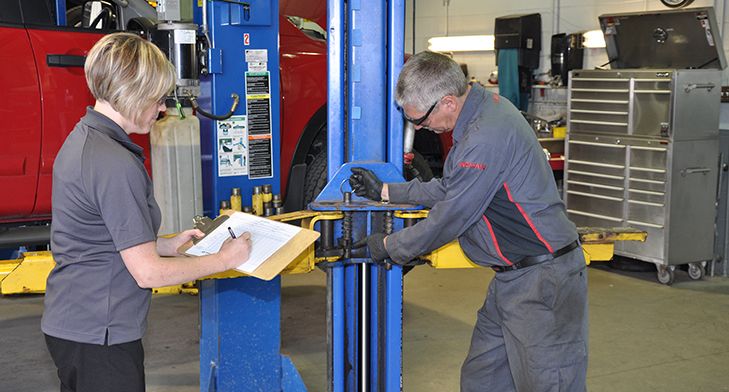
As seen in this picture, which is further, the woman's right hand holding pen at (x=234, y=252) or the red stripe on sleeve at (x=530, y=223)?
the red stripe on sleeve at (x=530, y=223)

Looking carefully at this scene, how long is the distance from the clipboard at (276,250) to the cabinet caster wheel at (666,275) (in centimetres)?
473

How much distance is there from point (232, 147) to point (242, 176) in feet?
0.41

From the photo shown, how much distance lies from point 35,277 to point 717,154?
527 centimetres

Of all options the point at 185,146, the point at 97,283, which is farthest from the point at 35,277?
the point at 97,283

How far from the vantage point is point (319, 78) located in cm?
493

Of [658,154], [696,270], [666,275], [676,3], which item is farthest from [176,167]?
[676,3]

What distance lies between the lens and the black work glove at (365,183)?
289cm

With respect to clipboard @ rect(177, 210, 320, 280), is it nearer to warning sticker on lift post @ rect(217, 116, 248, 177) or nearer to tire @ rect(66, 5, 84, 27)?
warning sticker on lift post @ rect(217, 116, 248, 177)

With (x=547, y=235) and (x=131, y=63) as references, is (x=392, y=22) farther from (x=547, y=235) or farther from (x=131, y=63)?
(x=131, y=63)

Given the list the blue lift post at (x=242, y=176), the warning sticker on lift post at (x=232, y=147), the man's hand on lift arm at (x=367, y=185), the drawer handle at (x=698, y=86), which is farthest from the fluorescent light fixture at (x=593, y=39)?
the man's hand on lift arm at (x=367, y=185)

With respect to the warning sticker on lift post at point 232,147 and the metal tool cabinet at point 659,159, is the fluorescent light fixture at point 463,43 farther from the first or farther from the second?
the warning sticker on lift post at point 232,147

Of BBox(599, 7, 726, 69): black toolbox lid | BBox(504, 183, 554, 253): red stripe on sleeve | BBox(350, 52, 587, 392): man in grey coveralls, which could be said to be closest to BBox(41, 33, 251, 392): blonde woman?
BBox(350, 52, 587, 392): man in grey coveralls

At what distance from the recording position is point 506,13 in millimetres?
9758

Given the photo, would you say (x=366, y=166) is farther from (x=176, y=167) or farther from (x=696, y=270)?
(x=696, y=270)
